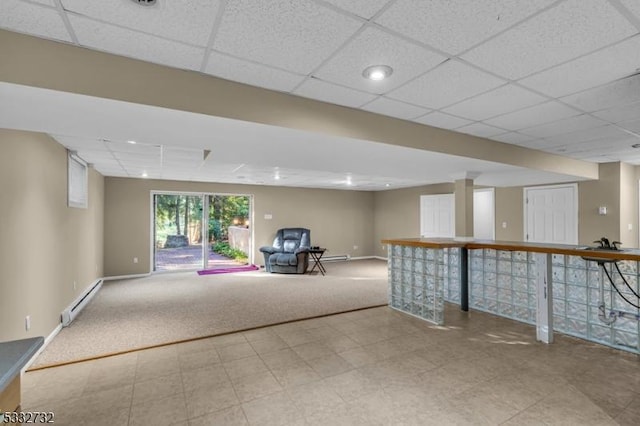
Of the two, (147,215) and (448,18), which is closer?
(448,18)

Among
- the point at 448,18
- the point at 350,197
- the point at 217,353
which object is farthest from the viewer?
the point at 350,197

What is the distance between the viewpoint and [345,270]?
307 inches

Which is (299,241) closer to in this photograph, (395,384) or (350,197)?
(350,197)

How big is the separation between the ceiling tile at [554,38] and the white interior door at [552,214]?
17.5 feet

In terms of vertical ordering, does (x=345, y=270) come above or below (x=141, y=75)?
below

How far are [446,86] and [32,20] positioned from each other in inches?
105

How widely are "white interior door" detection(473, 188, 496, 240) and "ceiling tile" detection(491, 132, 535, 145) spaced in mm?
3578

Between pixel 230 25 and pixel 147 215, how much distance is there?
6645 millimetres

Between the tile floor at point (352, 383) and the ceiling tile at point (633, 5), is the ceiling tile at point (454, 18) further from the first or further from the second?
the tile floor at point (352, 383)

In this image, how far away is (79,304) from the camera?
4.41 metres

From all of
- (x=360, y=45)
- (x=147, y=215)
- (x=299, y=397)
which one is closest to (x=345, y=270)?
(x=147, y=215)

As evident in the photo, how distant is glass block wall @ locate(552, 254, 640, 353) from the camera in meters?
→ 2.94

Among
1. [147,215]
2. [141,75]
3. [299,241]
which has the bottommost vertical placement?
[299,241]

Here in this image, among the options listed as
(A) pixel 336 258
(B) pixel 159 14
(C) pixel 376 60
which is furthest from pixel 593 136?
(A) pixel 336 258
